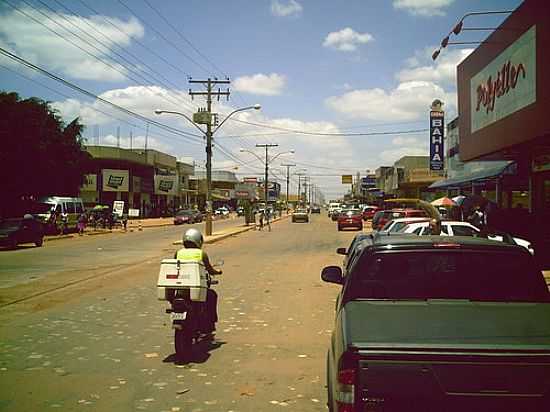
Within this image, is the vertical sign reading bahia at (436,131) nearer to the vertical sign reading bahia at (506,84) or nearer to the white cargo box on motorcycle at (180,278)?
the vertical sign reading bahia at (506,84)

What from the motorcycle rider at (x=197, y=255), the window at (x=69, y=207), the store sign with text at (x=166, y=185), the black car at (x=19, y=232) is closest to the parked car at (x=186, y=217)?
the store sign with text at (x=166, y=185)

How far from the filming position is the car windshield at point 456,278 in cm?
434

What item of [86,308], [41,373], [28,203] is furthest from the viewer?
[28,203]

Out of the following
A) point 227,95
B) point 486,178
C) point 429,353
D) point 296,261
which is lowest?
point 296,261

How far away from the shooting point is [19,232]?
2900cm

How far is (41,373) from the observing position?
6.46 meters

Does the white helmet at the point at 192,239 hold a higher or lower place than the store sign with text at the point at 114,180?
lower

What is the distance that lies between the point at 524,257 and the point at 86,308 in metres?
8.88

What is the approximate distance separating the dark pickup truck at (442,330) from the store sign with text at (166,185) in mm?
74619

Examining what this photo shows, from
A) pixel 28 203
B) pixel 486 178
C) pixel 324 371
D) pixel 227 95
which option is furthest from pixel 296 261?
pixel 28 203

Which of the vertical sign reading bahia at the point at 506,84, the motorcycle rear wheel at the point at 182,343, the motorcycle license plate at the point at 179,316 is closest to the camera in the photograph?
the motorcycle license plate at the point at 179,316

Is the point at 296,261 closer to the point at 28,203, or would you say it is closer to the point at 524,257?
the point at 524,257

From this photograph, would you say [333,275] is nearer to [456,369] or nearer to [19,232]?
[456,369]

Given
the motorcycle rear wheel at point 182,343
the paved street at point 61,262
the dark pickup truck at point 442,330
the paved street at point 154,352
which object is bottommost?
the paved street at point 61,262
